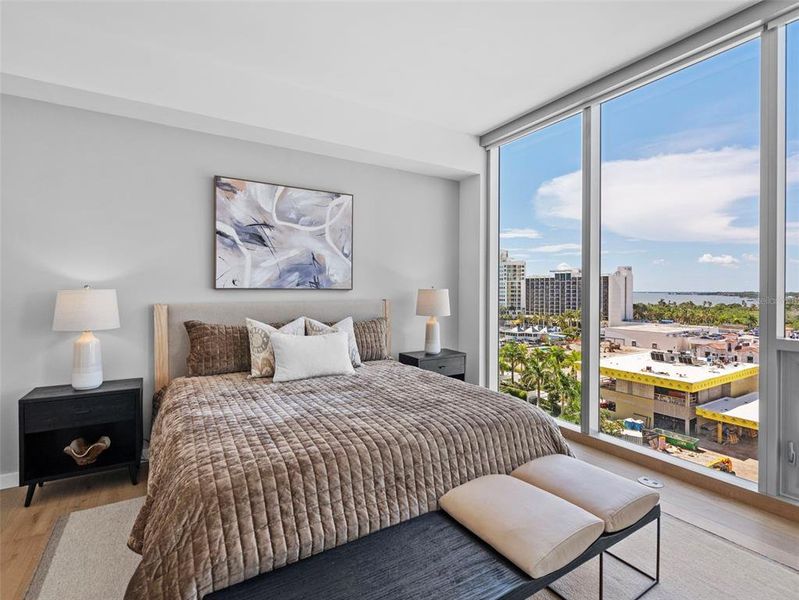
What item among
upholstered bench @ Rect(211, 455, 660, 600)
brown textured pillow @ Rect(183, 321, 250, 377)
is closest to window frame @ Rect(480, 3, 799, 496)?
upholstered bench @ Rect(211, 455, 660, 600)

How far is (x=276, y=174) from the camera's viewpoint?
3.58 meters

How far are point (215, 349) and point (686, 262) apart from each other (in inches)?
133

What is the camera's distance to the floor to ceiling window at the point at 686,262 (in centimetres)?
258

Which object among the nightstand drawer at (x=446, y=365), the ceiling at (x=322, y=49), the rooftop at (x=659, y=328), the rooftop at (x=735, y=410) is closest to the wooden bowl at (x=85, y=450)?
the ceiling at (x=322, y=49)

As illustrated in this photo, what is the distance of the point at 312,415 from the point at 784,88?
3.17m

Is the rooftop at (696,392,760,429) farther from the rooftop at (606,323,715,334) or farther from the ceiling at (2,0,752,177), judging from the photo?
the ceiling at (2,0,752,177)

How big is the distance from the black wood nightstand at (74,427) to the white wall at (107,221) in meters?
0.18

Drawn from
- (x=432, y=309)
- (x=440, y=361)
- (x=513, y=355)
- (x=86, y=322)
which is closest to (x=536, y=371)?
(x=513, y=355)

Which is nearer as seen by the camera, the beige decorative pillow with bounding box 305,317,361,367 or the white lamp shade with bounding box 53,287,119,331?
the white lamp shade with bounding box 53,287,119,331

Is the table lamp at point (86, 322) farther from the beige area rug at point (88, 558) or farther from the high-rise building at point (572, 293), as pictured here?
the high-rise building at point (572, 293)

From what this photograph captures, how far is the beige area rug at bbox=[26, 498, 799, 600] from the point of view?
5.69 feet

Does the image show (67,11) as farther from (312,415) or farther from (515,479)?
(515,479)

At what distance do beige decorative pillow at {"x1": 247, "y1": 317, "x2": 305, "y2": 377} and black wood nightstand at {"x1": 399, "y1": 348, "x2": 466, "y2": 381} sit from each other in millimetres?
1231

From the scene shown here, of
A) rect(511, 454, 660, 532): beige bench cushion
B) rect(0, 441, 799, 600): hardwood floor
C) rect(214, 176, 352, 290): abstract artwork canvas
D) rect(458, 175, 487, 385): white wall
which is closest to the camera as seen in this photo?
rect(511, 454, 660, 532): beige bench cushion
